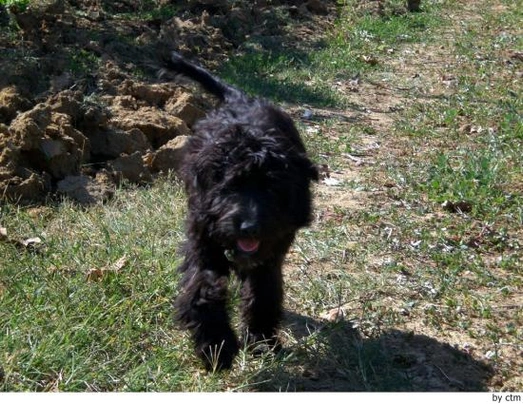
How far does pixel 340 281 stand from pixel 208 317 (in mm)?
1514

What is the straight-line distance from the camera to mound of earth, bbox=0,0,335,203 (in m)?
7.07

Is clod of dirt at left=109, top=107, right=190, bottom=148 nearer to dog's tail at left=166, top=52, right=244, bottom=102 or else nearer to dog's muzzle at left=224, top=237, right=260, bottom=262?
dog's tail at left=166, top=52, right=244, bottom=102

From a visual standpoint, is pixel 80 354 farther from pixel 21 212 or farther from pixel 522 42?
pixel 522 42

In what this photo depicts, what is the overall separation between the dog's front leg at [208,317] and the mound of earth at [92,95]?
253 centimetres

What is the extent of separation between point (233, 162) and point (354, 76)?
26.2ft

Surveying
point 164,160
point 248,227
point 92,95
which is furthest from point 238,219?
point 92,95

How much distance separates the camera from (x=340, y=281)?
5773 millimetres

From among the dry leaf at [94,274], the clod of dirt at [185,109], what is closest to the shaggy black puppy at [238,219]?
the dry leaf at [94,274]

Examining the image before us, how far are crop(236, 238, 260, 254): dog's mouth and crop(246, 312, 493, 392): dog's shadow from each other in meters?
0.65

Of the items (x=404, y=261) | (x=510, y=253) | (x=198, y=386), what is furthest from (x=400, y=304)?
(x=198, y=386)

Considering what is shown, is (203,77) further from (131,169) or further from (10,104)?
(10,104)

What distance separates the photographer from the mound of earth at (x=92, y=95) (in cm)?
707

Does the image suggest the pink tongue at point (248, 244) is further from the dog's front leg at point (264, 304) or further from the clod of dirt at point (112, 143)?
the clod of dirt at point (112, 143)

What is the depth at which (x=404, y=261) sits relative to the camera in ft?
20.2
